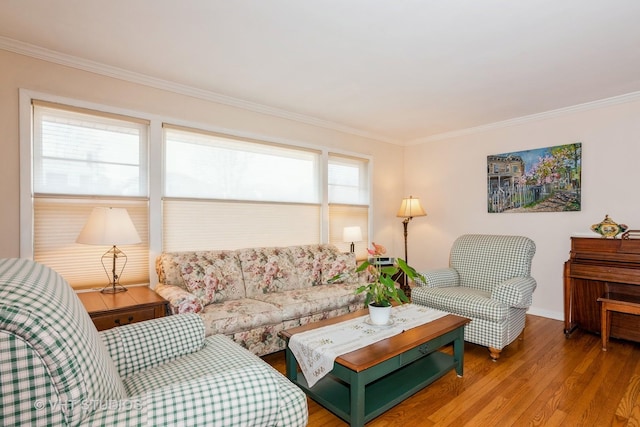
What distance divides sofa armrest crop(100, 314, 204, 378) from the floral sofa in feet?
1.97

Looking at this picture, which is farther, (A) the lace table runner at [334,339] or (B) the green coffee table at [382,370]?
(A) the lace table runner at [334,339]

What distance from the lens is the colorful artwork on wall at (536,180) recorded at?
12.3ft

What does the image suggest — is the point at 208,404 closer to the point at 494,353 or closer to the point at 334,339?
the point at 334,339

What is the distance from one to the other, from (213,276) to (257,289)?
18.7 inches

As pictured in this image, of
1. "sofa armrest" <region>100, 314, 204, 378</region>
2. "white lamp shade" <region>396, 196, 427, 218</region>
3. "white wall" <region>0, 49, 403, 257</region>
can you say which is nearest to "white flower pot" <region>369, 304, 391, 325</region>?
"sofa armrest" <region>100, 314, 204, 378</region>

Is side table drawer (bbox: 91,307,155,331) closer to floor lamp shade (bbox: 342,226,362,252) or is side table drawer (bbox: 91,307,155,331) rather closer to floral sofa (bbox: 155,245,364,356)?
floral sofa (bbox: 155,245,364,356)

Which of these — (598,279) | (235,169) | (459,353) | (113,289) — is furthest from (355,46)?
(598,279)

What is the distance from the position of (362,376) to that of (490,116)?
3621mm

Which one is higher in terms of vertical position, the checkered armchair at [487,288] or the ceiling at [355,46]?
the ceiling at [355,46]

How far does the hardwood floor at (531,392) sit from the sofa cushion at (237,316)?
416mm

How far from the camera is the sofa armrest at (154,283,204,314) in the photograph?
7.94 ft

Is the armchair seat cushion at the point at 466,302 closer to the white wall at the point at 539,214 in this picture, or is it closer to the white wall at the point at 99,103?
the white wall at the point at 539,214

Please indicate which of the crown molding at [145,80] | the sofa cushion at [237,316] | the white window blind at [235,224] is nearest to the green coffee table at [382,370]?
the sofa cushion at [237,316]

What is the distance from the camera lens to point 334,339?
204 cm
